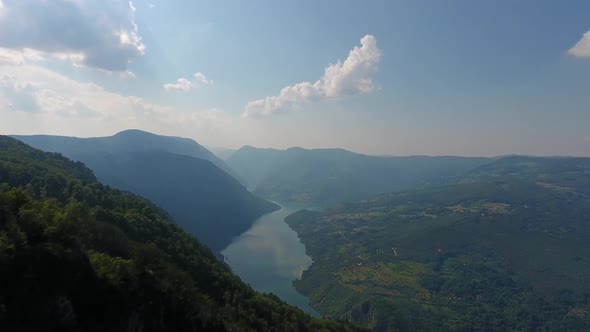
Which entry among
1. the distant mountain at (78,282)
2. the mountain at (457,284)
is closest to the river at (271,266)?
the mountain at (457,284)

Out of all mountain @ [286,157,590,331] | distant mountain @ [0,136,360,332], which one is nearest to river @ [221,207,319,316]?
mountain @ [286,157,590,331]

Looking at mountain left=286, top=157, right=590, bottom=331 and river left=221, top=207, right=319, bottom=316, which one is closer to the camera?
mountain left=286, top=157, right=590, bottom=331

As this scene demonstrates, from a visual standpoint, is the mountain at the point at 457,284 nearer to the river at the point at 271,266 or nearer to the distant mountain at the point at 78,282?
the river at the point at 271,266

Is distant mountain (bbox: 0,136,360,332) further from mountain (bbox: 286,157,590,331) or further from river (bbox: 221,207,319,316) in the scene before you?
river (bbox: 221,207,319,316)

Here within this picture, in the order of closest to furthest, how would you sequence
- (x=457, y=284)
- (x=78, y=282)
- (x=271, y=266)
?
(x=78, y=282) → (x=457, y=284) → (x=271, y=266)

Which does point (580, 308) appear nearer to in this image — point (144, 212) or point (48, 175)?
point (144, 212)

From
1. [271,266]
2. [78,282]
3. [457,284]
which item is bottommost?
[457,284]

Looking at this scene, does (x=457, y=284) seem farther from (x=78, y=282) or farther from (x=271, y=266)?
(x=78, y=282)

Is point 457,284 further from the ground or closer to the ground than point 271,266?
closer to the ground

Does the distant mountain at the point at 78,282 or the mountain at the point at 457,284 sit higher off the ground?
the distant mountain at the point at 78,282

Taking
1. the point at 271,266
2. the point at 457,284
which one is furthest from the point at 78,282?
the point at 457,284

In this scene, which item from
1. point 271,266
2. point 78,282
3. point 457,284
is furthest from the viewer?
point 271,266

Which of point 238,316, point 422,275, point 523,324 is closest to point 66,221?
point 238,316
